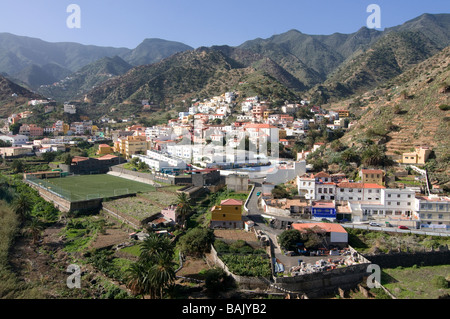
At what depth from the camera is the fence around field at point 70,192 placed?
26.2 meters

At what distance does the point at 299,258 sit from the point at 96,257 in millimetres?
10499

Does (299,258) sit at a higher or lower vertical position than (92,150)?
lower

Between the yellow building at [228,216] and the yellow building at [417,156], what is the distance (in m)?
15.8

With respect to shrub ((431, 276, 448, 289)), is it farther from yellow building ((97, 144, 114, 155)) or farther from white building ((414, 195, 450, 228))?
yellow building ((97, 144, 114, 155))

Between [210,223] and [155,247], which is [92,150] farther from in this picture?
[155,247]

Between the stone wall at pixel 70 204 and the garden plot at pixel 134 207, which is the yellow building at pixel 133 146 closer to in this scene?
the stone wall at pixel 70 204

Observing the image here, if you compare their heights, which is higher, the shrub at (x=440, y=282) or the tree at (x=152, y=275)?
the tree at (x=152, y=275)

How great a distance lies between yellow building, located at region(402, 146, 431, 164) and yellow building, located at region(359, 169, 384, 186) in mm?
5042

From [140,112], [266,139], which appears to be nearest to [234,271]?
[266,139]

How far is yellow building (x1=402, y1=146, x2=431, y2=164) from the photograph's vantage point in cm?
2671

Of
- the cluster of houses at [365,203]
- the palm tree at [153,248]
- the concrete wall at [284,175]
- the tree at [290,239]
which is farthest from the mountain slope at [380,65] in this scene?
the palm tree at [153,248]

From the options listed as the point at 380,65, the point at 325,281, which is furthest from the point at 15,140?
the point at 380,65

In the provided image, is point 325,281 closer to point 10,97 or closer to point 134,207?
point 134,207

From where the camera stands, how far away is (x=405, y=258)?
57.9 ft
